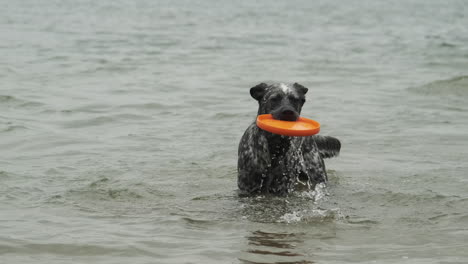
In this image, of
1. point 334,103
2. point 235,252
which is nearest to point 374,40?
point 334,103

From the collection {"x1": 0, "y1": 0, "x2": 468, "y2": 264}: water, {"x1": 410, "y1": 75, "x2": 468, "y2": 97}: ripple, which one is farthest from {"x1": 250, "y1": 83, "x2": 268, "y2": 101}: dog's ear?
{"x1": 410, "y1": 75, "x2": 468, "y2": 97}: ripple

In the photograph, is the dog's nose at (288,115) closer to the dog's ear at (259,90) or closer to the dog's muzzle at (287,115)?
the dog's muzzle at (287,115)

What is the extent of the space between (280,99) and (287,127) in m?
0.59

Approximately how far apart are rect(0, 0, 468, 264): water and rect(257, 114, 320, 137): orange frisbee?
2.84 ft

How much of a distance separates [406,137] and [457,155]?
129 centimetres

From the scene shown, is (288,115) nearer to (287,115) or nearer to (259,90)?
(287,115)

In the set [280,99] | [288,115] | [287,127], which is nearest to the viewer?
[287,127]

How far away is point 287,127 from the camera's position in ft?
24.4

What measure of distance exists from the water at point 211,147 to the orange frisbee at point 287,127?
864 mm

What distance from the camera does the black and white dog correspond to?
7961mm

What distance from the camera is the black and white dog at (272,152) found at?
26.1 ft

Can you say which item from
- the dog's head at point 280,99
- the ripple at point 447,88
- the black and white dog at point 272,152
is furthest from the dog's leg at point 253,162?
the ripple at point 447,88

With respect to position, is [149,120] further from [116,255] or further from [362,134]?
[116,255]

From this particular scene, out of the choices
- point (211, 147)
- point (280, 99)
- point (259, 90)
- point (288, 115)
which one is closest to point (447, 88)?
point (211, 147)
